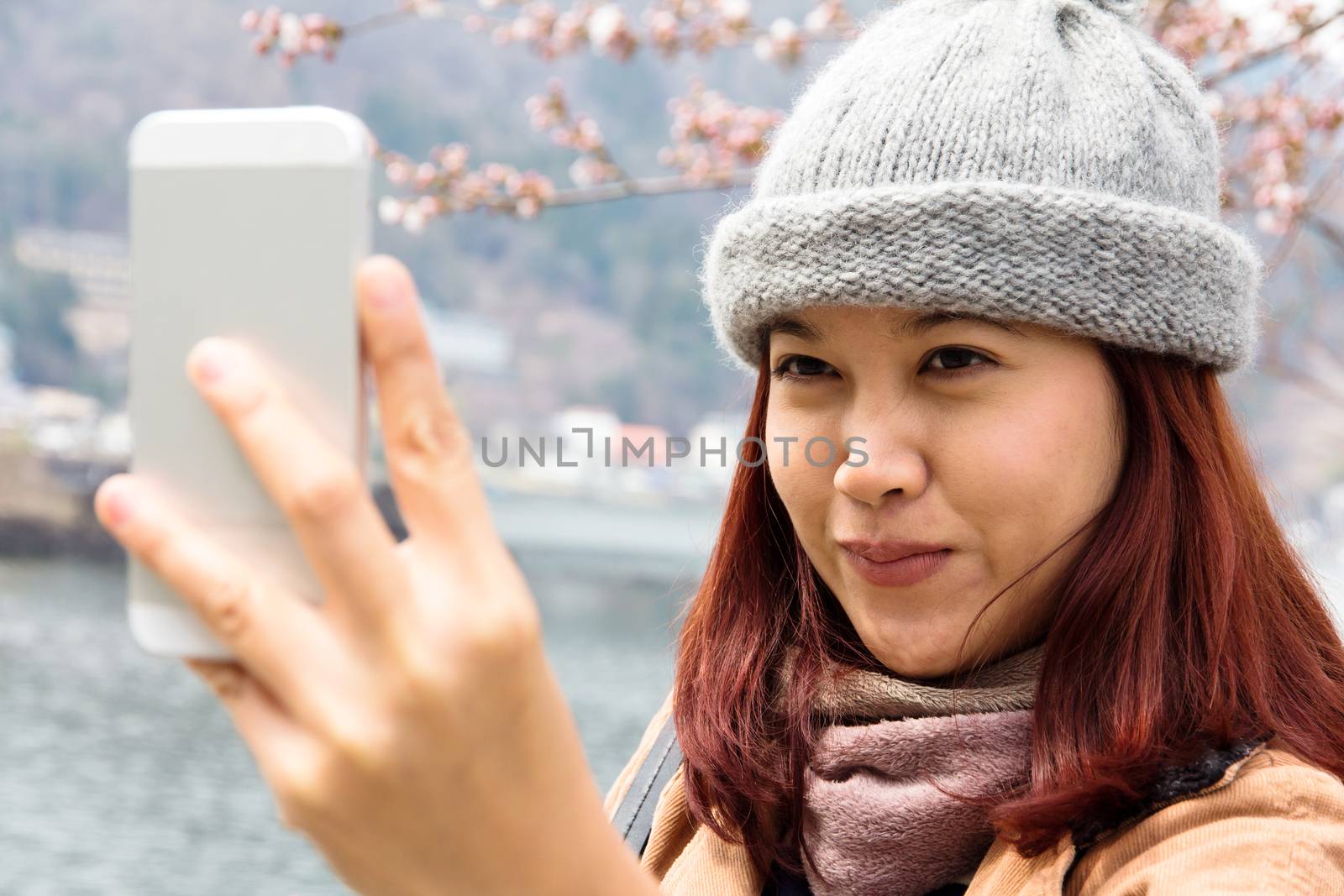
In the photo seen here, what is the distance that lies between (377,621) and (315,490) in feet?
0.24

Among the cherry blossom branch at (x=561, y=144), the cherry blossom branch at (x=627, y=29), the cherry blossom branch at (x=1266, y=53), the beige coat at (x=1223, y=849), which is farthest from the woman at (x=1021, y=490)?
the cherry blossom branch at (x=627, y=29)

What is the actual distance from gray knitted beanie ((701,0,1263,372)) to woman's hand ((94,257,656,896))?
0.66 meters

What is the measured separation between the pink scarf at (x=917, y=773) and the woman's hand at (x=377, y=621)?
720 millimetres

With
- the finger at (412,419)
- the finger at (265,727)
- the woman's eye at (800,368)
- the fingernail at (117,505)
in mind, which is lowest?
the finger at (265,727)

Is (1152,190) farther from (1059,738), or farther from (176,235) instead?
(176,235)

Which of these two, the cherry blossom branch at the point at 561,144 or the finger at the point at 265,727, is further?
the cherry blossom branch at the point at 561,144

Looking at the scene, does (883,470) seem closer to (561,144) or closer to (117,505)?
(117,505)

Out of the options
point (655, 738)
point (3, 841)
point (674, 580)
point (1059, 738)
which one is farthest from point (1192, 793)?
point (3, 841)

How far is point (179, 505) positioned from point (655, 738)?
113 centimetres

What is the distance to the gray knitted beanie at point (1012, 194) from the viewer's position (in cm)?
118

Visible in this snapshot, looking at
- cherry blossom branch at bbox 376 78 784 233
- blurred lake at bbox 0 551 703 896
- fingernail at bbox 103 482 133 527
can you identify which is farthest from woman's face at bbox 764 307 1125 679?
blurred lake at bbox 0 551 703 896

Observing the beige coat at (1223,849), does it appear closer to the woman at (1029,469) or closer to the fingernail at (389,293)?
the woman at (1029,469)

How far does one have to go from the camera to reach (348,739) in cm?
63

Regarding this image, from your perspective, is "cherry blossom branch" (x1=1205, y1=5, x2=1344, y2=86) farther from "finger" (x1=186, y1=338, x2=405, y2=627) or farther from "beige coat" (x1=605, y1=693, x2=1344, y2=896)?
"finger" (x1=186, y1=338, x2=405, y2=627)
